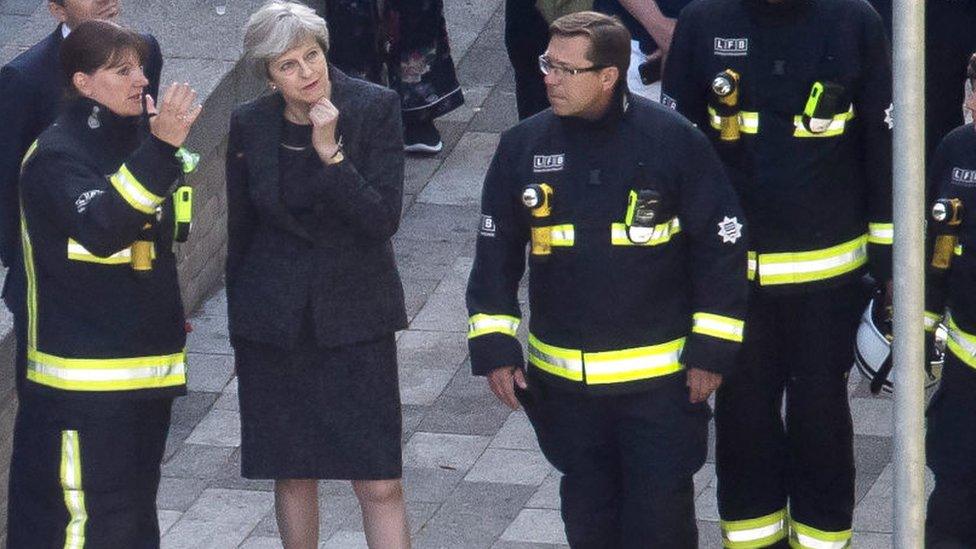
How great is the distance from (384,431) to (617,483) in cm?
72

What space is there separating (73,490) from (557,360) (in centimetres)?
146

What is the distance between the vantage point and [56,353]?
630 cm

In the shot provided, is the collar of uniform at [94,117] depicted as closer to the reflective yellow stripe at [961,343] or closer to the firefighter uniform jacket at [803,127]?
the firefighter uniform jacket at [803,127]

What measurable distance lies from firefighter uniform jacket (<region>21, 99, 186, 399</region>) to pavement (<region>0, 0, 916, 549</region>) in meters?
1.25

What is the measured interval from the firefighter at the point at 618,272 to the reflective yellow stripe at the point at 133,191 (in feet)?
3.24

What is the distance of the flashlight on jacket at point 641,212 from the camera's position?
6051 mm

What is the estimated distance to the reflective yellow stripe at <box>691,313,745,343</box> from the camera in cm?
611

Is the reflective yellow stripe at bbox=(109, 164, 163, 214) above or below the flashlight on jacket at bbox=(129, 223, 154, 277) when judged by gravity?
above

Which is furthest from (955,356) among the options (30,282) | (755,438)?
(30,282)

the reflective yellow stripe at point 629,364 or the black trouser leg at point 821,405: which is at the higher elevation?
the reflective yellow stripe at point 629,364

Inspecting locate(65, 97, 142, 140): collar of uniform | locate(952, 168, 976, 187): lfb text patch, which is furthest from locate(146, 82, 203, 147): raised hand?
locate(952, 168, 976, 187): lfb text patch

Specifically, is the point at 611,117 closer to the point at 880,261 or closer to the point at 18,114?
the point at 880,261

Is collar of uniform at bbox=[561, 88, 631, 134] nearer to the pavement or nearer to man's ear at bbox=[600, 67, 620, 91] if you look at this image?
man's ear at bbox=[600, 67, 620, 91]

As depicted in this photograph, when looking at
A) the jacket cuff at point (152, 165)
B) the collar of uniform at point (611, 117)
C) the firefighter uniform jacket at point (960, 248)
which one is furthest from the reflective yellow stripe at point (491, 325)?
the firefighter uniform jacket at point (960, 248)
